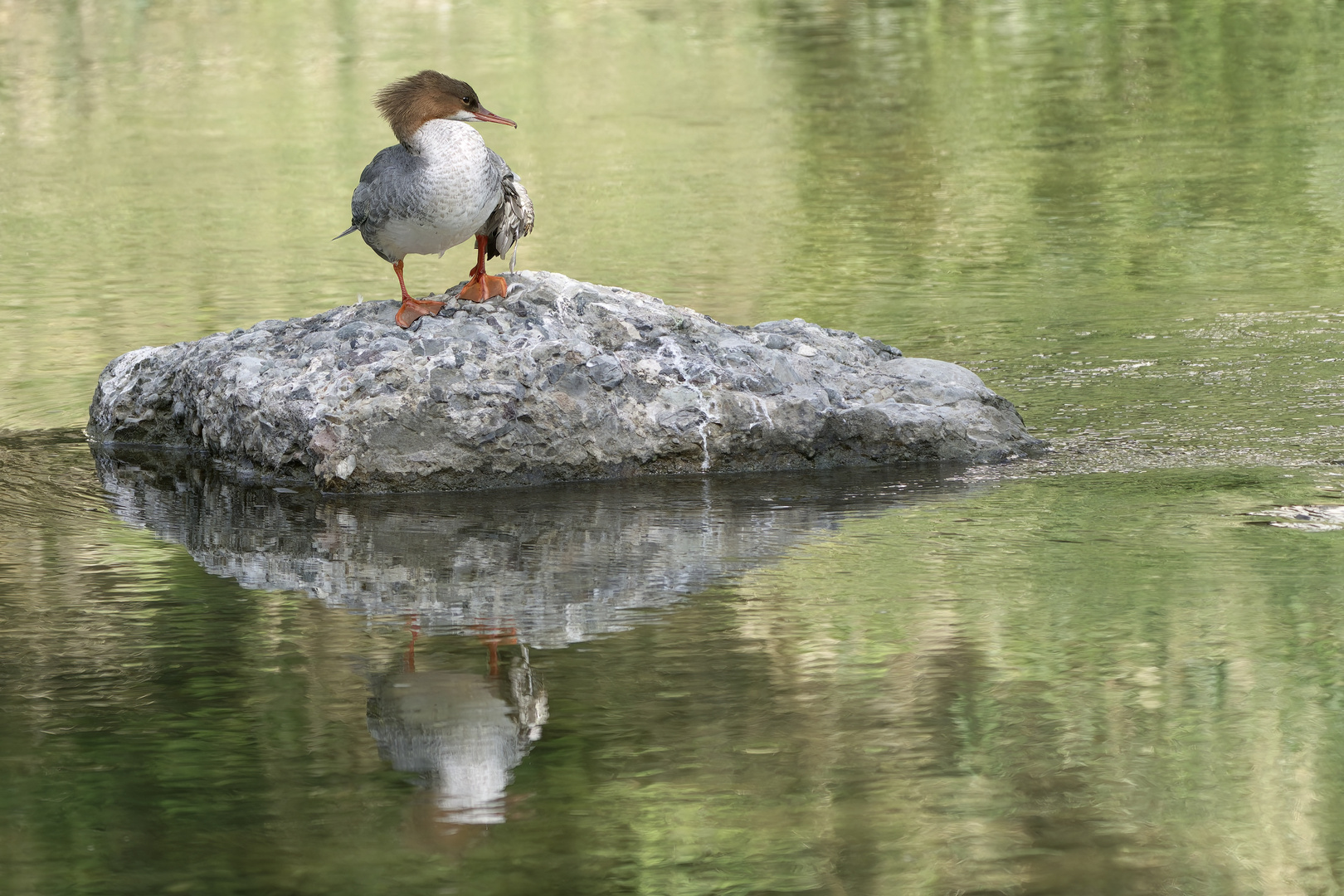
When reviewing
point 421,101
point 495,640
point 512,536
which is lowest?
point 512,536

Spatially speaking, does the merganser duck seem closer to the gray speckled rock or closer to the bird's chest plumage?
the bird's chest plumage

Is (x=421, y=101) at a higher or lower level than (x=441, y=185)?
higher

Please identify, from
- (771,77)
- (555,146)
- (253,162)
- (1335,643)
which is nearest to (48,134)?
(253,162)

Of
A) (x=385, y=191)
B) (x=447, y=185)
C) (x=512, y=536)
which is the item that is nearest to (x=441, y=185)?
(x=447, y=185)

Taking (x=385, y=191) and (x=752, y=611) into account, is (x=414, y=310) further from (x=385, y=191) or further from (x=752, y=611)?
(x=752, y=611)

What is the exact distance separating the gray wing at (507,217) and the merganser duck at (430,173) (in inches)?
5.1

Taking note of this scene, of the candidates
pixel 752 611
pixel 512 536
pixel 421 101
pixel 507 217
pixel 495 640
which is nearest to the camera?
pixel 495 640

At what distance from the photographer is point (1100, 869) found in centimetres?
→ 386

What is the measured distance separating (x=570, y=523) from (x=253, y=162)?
1196 centimetres

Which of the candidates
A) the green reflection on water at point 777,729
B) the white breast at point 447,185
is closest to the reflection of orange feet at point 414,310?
the white breast at point 447,185

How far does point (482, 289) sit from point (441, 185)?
2.55 ft

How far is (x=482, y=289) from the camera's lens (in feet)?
25.9

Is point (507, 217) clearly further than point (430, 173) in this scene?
Yes

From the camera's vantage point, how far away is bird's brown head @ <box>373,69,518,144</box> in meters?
7.19
